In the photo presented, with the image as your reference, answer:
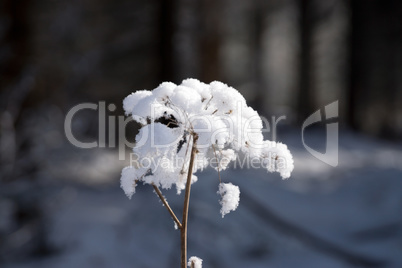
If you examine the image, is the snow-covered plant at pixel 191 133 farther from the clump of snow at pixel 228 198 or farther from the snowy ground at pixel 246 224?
the snowy ground at pixel 246 224

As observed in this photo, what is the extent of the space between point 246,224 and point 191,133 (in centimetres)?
362

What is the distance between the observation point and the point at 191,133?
0.93 m

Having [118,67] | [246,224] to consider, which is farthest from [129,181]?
[118,67]

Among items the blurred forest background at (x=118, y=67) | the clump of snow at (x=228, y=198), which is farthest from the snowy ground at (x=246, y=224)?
the clump of snow at (x=228, y=198)

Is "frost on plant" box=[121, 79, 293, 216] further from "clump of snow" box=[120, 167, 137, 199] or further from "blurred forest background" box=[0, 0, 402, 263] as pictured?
"blurred forest background" box=[0, 0, 402, 263]

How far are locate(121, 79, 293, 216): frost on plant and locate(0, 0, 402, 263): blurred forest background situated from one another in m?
3.63

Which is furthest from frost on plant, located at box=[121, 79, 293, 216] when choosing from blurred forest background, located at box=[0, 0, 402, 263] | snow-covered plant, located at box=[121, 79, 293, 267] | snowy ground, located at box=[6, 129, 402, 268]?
blurred forest background, located at box=[0, 0, 402, 263]

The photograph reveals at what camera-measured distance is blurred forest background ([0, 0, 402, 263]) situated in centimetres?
439

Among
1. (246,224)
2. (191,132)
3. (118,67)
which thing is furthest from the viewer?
(118,67)

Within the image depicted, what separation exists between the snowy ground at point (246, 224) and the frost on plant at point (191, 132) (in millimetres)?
3203

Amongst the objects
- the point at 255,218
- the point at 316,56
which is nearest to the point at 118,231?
the point at 255,218

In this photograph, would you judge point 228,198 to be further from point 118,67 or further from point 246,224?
point 118,67

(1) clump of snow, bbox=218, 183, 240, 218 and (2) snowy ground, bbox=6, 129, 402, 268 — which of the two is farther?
(2) snowy ground, bbox=6, 129, 402, 268

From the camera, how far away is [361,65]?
34.9 feet
